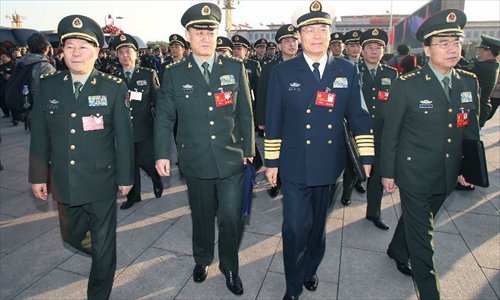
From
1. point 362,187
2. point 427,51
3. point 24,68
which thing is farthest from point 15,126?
point 427,51

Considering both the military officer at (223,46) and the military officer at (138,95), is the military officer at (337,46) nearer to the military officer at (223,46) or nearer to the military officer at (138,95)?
the military officer at (223,46)

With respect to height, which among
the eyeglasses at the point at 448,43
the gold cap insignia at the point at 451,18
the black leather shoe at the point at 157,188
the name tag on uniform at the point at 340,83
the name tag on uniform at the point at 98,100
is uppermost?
the gold cap insignia at the point at 451,18

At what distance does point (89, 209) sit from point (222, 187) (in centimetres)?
119

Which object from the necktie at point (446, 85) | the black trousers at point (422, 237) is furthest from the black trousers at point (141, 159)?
the necktie at point (446, 85)

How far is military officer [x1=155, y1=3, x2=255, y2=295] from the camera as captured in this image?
3.18m

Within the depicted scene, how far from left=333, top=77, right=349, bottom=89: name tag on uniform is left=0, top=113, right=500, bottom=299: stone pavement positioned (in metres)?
1.93

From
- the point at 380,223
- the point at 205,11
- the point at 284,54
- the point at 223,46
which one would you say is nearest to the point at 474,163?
the point at 380,223

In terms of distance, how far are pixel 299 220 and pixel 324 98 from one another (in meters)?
1.07

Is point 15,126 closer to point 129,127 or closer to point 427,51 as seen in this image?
point 129,127

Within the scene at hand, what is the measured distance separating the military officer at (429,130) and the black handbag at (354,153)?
1.06 feet

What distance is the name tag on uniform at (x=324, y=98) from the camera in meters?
2.87

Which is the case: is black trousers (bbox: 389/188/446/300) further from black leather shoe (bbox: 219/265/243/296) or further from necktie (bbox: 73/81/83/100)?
necktie (bbox: 73/81/83/100)

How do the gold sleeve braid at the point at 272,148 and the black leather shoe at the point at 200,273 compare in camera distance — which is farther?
the black leather shoe at the point at 200,273

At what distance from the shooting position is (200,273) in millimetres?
3488
